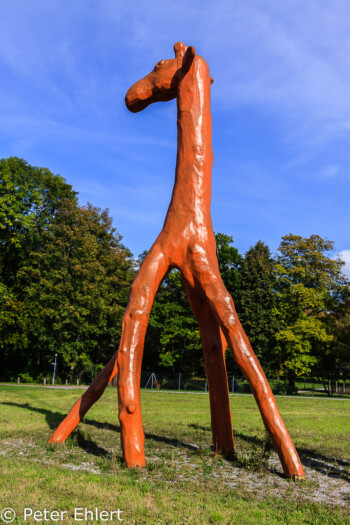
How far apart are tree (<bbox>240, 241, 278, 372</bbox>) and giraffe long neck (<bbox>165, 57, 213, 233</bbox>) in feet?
82.9

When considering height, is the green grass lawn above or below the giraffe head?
below

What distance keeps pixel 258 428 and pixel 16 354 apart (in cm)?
2476

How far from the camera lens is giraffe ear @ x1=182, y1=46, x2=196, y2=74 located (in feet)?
22.9

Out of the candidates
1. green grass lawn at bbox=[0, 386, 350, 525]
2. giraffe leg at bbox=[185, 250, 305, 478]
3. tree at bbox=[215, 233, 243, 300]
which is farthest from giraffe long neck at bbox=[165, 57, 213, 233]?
tree at bbox=[215, 233, 243, 300]

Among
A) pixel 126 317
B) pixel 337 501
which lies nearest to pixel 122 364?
pixel 126 317

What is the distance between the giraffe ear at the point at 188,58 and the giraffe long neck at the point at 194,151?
0.10 meters

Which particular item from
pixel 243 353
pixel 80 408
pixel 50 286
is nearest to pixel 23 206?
pixel 50 286

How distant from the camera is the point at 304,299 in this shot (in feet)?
106

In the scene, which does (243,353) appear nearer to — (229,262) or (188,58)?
Result: (188,58)

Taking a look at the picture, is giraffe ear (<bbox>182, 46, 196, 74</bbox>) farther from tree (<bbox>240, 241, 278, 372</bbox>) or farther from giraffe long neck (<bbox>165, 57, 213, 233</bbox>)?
tree (<bbox>240, 241, 278, 372</bbox>)

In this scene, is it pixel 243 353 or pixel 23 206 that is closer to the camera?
pixel 243 353

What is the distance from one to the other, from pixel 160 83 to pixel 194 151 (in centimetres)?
150

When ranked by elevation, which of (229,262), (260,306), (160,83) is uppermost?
(229,262)

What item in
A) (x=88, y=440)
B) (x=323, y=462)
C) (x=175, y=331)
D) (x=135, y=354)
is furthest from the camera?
(x=175, y=331)
